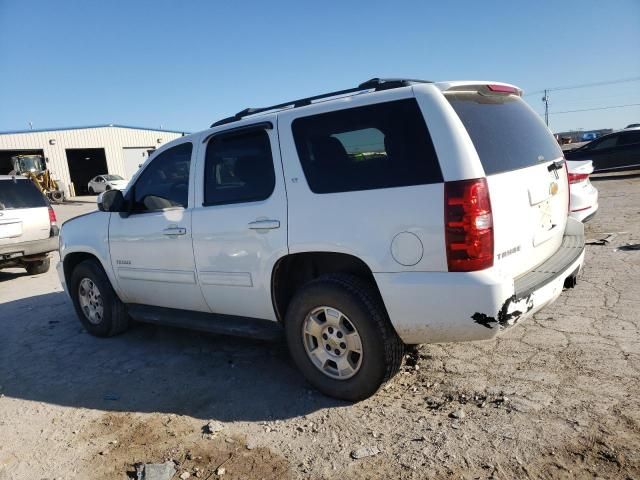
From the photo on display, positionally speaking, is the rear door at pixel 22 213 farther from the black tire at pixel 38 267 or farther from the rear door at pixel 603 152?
the rear door at pixel 603 152

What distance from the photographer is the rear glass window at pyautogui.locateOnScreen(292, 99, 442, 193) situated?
2.80 m

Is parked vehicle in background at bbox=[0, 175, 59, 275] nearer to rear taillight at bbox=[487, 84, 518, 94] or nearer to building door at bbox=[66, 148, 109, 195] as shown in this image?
rear taillight at bbox=[487, 84, 518, 94]

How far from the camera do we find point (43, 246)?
8094 millimetres

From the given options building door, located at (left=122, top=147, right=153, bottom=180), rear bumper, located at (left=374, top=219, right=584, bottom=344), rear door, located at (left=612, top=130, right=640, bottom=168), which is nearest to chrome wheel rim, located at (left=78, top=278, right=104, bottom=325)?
rear bumper, located at (left=374, top=219, right=584, bottom=344)

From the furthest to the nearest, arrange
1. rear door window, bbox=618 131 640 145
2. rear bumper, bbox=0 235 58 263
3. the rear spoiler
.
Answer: rear door window, bbox=618 131 640 145 < rear bumper, bbox=0 235 58 263 < the rear spoiler

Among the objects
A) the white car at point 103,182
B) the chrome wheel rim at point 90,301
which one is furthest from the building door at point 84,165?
the chrome wheel rim at point 90,301

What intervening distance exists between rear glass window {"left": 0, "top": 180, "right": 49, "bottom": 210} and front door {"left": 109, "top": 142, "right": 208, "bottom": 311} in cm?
454

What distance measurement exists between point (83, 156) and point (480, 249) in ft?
140

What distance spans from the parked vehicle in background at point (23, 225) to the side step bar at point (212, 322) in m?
4.40

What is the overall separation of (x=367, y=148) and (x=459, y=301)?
112 centimetres

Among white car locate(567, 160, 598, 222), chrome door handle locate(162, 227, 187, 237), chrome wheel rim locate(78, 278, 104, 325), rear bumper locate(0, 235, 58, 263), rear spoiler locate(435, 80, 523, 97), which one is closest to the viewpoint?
rear spoiler locate(435, 80, 523, 97)

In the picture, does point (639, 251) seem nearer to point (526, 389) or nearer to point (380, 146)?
point (526, 389)

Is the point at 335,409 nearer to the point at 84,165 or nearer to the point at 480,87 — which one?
the point at 480,87

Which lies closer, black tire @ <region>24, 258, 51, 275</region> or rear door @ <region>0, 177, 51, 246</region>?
rear door @ <region>0, 177, 51, 246</region>
